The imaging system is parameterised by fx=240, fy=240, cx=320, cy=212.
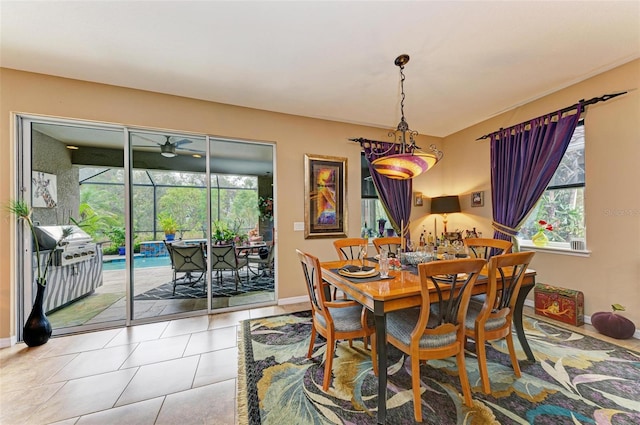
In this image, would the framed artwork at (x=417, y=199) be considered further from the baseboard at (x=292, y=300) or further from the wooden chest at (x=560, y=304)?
the baseboard at (x=292, y=300)

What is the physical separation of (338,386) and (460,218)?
3.78 m

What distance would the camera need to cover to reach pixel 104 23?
6.32 feet

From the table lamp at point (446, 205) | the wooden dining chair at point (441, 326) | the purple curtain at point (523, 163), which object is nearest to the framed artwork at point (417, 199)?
the table lamp at point (446, 205)

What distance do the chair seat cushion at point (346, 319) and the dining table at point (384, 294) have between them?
237 millimetres

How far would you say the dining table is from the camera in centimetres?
150

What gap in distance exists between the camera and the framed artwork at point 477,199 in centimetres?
396

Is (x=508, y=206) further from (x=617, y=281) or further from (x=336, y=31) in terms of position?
(x=336, y=31)

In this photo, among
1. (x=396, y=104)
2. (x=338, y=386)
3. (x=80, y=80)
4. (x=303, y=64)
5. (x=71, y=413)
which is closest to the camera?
(x=71, y=413)

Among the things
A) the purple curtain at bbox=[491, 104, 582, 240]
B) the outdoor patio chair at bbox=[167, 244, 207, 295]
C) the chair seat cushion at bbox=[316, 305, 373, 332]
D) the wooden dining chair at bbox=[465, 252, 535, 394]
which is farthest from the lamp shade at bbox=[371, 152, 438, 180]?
the outdoor patio chair at bbox=[167, 244, 207, 295]

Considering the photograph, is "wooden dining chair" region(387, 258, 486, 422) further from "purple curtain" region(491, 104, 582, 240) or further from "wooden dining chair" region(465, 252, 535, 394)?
"purple curtain" region(491, 104, 582, 240)

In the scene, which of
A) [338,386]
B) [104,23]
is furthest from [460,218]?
[104,23]

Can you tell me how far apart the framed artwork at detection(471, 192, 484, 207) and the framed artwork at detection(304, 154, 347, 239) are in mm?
2208

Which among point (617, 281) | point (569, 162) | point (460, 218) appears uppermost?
point (569, 162)

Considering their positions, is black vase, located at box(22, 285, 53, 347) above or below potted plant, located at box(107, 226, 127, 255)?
below
